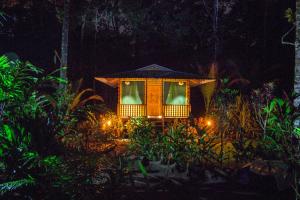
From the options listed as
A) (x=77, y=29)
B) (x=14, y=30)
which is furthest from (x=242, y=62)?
(x=14, y=30)

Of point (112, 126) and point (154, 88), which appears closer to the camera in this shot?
point (112, 126)

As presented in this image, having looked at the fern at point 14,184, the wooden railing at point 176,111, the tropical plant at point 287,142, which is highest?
the wooden railing at point 176,111

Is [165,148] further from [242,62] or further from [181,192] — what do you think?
[242,62]

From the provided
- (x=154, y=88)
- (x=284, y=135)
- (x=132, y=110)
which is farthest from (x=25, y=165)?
(x=154, y=88)

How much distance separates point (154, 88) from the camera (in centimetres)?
1595

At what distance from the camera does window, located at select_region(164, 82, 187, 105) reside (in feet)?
49.8

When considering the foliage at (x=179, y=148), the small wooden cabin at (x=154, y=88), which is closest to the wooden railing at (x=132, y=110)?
the small wooden cabin at (x=154, y=88)

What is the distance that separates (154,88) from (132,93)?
1.15 metres

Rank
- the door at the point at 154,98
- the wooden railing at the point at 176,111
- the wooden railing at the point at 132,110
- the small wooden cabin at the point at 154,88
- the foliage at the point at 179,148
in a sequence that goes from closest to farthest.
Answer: the foliage at the point at 179,148, the small wooden cabin at the point at 154,88, the wooden railing at the point at 132,110, the wooden railing at the point at 176,111, the door at the point at 154,98

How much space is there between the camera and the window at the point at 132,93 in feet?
49.6

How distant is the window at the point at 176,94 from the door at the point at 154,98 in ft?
1.66

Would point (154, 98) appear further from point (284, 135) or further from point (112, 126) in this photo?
point (284, 135)

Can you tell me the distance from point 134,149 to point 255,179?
→ 282 cm

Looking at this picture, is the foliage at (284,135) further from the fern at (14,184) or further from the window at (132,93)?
the window at (132,93)
